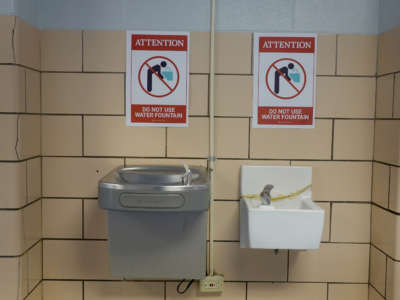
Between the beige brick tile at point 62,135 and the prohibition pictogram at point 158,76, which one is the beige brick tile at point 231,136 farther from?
the beige brick tile at point 62,135

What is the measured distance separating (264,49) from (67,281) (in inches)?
49.3

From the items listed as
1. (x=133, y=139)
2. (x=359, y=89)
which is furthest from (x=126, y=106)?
(x=359, y=89)

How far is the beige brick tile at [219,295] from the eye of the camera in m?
1.58

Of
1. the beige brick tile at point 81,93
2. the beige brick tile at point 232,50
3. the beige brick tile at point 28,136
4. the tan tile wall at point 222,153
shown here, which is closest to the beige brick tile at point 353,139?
the tan tile wall at point 222,153

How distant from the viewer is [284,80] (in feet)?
5.04

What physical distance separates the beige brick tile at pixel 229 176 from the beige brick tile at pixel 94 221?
1.58 ft

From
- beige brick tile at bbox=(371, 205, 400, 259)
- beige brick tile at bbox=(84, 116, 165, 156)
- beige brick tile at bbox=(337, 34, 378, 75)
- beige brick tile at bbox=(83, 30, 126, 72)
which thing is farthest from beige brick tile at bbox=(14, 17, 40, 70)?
beige brick tile at bbox=(371, 205, 400, 259)

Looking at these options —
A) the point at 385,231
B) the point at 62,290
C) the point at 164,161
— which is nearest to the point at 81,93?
the point at 164,161

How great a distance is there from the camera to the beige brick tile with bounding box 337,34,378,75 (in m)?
1.53

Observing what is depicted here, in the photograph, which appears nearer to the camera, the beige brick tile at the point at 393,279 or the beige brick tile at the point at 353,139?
the beige brick tile at the point at 393,279

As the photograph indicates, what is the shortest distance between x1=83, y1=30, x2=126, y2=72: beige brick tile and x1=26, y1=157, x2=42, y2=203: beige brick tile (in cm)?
44

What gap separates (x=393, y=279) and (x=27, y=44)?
5.26ft

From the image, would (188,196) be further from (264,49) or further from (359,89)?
(359,89)

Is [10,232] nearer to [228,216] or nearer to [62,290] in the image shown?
[62,290]
